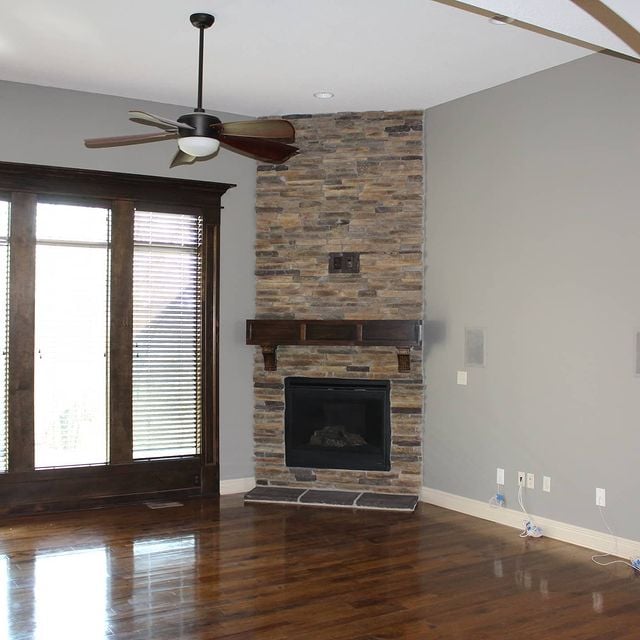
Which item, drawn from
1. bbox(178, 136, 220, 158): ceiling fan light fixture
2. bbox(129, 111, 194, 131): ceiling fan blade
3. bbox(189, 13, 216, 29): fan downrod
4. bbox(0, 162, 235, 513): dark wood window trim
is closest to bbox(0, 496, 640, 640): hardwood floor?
bbox(0, 162, 235, 513): dark wood window trim

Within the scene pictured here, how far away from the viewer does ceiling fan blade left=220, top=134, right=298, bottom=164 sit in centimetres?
436

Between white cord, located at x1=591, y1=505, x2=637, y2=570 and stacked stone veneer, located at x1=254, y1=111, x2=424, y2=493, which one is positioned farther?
stacked stone veneer, located at x1=254, y1=111, x2=424, y2=493

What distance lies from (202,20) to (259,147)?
0.80 m

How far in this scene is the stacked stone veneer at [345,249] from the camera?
6422mm

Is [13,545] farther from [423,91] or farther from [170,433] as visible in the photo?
[423,91]

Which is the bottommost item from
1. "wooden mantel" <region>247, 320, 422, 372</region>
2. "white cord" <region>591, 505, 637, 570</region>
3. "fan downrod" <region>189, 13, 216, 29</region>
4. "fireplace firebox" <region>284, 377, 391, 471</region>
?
"white cord" <region>591, 505, 637, 570</region>

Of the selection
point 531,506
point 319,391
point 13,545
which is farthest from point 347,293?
point 13,545

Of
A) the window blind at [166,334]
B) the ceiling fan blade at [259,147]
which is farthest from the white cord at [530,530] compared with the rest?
the ceiling fan blade at [259,147]

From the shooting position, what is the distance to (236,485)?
666cm

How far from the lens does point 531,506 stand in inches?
217

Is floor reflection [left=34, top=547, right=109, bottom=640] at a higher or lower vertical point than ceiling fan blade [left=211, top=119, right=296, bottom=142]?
lower

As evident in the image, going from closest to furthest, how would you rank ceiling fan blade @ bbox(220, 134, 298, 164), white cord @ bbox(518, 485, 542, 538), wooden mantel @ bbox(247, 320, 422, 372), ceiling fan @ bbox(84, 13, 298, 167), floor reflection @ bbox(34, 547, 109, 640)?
floor reflection @ bbox(34, 547, 109, 640)
ceiling fan @ bbox(84, 13, 298, 167)
ceiling fan blade @ bbox(220, 134, 298, 164)
white cord @ bbox(518, 485, 542, 538)
wooden mantel @ bbox(247, 320, 422, 372)

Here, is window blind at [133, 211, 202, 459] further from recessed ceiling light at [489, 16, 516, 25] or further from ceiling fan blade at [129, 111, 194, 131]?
recessed ceiling light at [489, 16, 516, 25]

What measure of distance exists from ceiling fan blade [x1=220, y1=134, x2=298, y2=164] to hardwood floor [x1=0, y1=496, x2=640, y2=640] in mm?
2332
